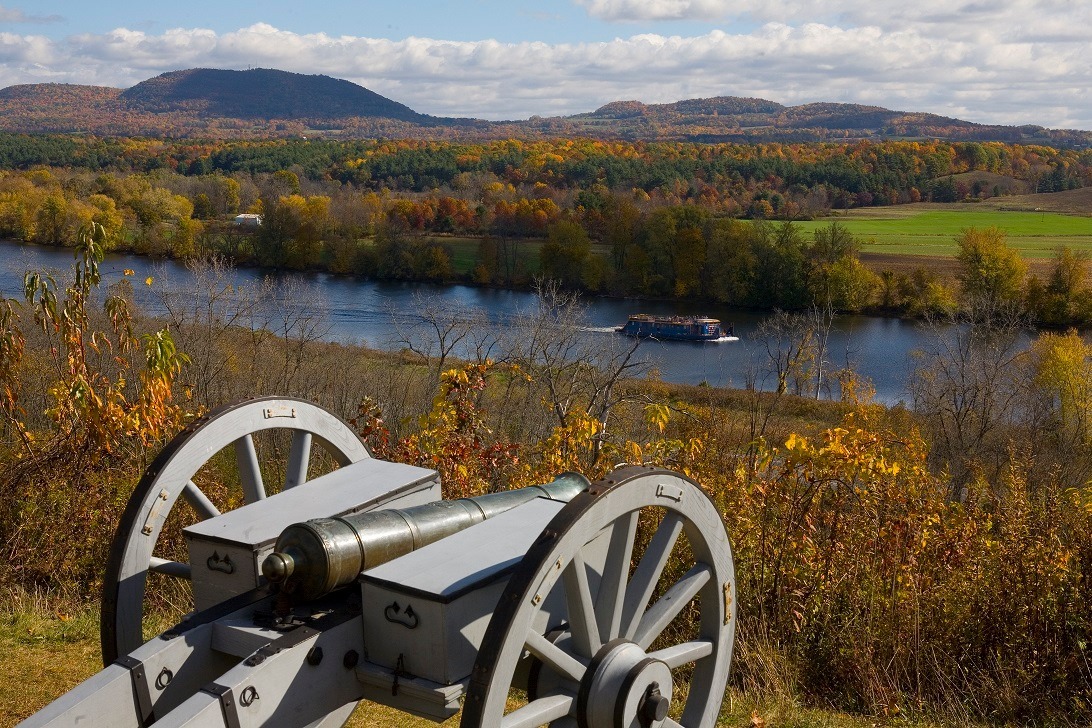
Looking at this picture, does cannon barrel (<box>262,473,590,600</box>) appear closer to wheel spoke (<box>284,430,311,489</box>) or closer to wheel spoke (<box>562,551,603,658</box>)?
wheel spoke (<box>562,551,603,658</box>)

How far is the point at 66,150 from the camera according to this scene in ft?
328

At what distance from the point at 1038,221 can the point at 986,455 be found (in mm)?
61645

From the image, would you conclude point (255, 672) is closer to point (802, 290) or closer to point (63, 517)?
point (63, 517)

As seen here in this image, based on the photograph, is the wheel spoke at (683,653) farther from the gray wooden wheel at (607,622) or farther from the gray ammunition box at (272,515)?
the gray ammunition box at (272,515)

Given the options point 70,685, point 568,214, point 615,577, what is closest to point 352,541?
point 615,577

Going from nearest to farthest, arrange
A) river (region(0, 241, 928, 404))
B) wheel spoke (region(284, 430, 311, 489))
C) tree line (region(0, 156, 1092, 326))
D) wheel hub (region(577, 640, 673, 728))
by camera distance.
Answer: wheel hub (region(577, 640, 673, 728)), wheel spoke (region(284, 430, 311, 489)), river (region(0, 241, 928, 404)), tree line (region(0, 156, 1092, 326))

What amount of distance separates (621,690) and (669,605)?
38 cm

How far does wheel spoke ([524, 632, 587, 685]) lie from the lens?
2.74 meters

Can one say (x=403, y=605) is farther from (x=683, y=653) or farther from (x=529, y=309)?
(x=529, y=309)

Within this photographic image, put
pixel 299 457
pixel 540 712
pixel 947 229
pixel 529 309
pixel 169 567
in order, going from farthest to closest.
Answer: pixel 947 229
pixel 529 309
pixel 299 457
pixel 169 567
pixel 540 712

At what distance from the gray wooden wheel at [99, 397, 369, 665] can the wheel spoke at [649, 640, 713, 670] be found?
1431mm

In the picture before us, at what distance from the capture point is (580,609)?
2939mm

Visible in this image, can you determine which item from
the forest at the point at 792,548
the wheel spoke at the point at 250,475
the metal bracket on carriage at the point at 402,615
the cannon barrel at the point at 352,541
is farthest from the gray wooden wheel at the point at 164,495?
the forest at the point at 792,548

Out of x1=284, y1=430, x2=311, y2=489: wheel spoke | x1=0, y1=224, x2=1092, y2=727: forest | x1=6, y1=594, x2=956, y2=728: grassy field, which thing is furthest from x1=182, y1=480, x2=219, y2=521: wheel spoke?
x1=0, y1=224, x2=1092, y2=727: forest
